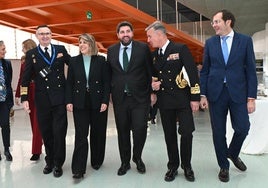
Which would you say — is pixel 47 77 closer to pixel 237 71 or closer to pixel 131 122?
→ pixel 131 122

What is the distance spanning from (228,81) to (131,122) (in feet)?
3.67

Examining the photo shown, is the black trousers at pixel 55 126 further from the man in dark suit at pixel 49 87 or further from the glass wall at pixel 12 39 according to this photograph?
the glass wall at pixel 12 39

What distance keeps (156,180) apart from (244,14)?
10228 millimetres

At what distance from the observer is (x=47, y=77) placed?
3.28 meters

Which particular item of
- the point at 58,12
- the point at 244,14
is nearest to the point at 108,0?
the point at 58,12

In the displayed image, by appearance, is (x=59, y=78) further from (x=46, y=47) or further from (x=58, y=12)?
(x=58, y=12)

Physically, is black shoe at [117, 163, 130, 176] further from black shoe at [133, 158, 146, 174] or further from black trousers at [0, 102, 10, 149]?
black trousers at [0, 102, 10, 149]

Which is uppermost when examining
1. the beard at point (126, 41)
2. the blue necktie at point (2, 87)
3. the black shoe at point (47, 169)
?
the beard at point (126, 41)

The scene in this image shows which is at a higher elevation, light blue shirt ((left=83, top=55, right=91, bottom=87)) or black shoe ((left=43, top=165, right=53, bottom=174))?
light blue shirt ((left=83, top=55, right=91, bottom=87))

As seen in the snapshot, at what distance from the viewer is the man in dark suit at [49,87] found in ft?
10.8

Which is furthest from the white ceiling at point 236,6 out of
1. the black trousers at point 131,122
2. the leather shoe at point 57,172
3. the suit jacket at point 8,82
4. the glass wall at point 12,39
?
the leather shoe at point 57,172

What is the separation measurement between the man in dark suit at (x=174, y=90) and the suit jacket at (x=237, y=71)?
22 cm

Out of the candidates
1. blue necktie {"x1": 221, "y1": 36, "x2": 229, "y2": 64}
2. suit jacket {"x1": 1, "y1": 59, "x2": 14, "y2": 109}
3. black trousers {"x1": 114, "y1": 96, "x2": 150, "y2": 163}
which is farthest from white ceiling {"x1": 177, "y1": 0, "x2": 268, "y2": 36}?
black trousers {"x1": 114, "y1": 96, "x2": 150, "y2": 163}

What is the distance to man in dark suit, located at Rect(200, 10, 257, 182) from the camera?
297 cm
